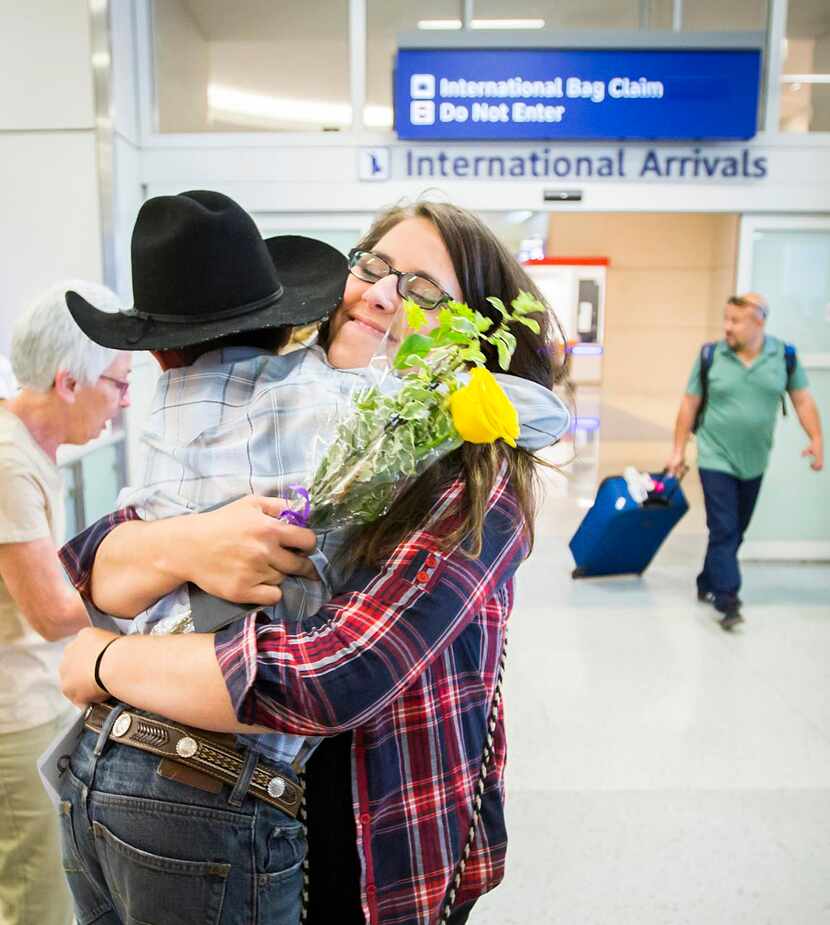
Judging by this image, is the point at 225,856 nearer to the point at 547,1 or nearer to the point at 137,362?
the point at 137,362

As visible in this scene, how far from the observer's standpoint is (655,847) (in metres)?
2.68

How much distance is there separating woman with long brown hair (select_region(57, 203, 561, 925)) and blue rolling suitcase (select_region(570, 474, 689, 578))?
13.8ft

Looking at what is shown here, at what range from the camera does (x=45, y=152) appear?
463 centimetres

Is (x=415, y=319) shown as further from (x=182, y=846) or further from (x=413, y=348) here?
(x=182, y=846)

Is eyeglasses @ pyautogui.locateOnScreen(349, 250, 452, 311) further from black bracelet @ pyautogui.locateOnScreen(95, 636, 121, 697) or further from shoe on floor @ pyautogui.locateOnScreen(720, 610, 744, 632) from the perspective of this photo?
shoe on floor @ pyautogui.locateOnScreen(720, 610, 744, 632)

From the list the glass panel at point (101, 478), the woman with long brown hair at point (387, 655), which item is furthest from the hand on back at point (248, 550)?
the glass panel at point (101, 478)

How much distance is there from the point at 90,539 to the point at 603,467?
29.4 feet

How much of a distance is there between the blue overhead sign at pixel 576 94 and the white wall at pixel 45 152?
212cm

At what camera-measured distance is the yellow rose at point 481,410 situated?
2.78 ft

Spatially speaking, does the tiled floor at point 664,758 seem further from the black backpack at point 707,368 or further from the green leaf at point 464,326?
the black backpack at point 707,368

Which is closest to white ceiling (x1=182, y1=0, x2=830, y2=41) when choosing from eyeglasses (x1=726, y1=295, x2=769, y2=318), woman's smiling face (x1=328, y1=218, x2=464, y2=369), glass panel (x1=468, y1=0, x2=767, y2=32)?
glass panel (x1=468, y1=0, x2=767, y2=32)

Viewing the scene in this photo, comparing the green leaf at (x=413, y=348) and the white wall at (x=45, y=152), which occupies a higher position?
the white wall at (x=45, y=152)

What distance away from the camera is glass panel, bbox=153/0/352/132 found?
5.84 metres

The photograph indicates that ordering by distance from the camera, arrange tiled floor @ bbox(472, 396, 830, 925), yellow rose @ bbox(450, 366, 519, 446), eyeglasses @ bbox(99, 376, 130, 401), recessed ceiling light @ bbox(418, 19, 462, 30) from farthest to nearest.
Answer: recessed ceiling light @ bbox(418, 19, 462, 30) → tiled floor @ bbox(472, 396, 830, 925) → eyeglasses @ bbox(99, 376, 130, 401) → yellow rose @ bbox(450, 366, 519, 446)
